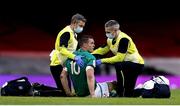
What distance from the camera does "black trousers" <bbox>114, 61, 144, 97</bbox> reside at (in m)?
11.9

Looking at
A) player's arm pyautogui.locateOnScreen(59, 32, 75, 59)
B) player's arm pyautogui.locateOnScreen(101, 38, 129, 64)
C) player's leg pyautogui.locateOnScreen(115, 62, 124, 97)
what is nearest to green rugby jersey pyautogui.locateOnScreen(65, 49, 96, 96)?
player's arm pyautogui.locateOnScreen(59, 32, 75, 59)

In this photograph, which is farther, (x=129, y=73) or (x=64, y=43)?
(x=129, y=73)

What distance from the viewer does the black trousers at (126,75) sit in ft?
39.1

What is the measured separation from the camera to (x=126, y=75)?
39.3ft

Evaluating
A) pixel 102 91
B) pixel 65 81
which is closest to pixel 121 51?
pixel 102 91

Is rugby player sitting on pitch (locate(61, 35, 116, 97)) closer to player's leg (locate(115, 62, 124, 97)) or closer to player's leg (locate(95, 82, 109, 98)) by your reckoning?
player's leg (locate(95, 82, 109, 98))

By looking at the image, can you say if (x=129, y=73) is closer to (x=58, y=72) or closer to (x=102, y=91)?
(x=102, y=91)

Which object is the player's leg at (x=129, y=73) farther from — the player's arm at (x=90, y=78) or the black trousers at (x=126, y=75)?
the player's arm at (x=90, y=78)

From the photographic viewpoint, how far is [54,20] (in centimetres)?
2289

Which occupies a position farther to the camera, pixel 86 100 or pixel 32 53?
pixel 32 53

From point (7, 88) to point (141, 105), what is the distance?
3.11 metres

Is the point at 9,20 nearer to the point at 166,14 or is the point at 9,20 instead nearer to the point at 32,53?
the point at 32,53

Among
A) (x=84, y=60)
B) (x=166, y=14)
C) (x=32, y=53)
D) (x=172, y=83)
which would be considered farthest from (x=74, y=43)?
(x=166, y=14)

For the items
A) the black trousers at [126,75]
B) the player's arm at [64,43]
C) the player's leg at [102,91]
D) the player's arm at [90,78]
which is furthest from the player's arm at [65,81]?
the black trousers at [126,75]
